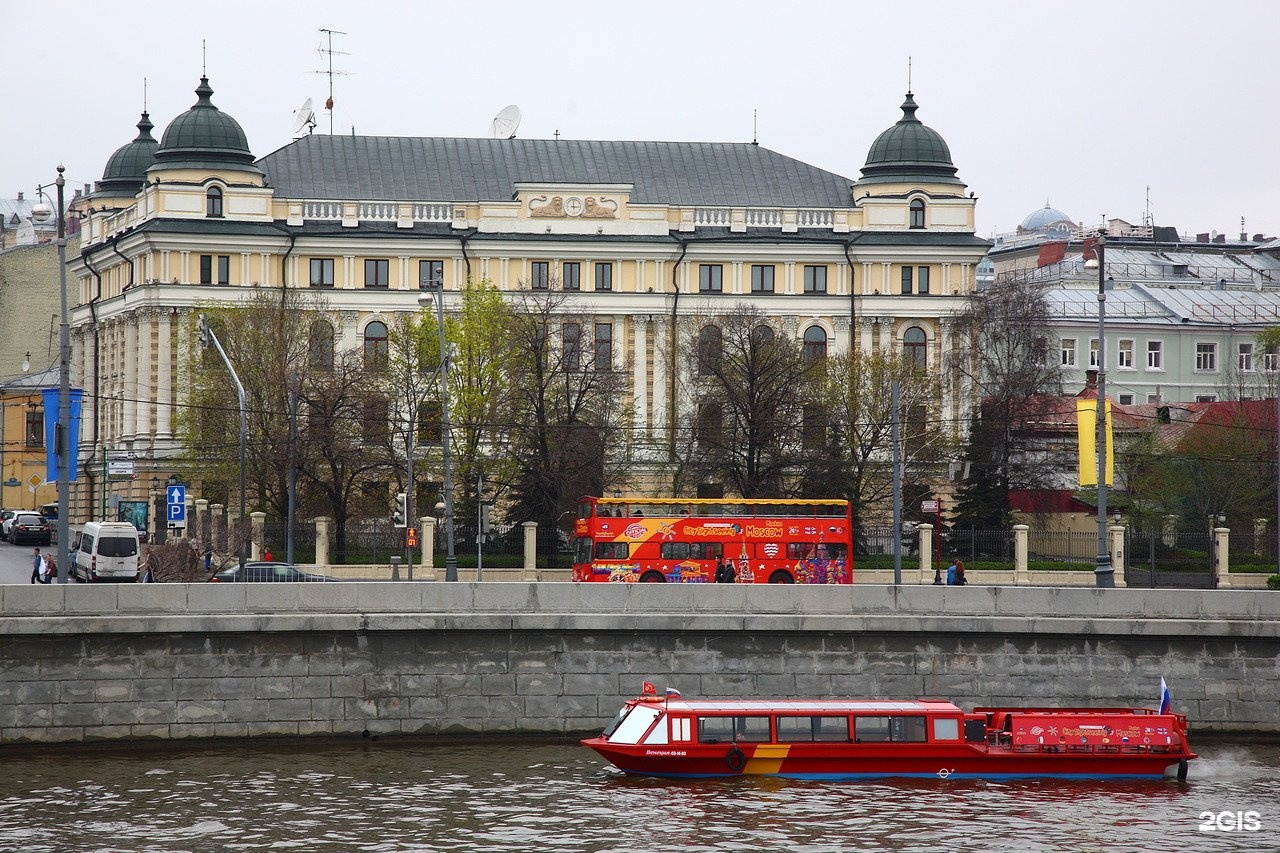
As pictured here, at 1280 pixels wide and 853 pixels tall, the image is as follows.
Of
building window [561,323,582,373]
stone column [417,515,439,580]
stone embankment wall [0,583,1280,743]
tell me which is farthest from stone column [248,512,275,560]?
stone embankment wall [0,583,1280,743]

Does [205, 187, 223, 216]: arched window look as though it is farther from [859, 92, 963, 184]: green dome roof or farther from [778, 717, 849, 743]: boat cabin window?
[778, 717, 849, 743]: boat cabin window

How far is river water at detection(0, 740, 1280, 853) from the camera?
2986cm

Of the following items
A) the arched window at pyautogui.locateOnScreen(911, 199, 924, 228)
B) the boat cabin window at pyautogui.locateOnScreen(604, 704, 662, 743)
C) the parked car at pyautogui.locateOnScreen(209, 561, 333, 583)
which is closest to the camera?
the boat cabin window at pyautogui.locateOnScreen(604, 704, 662, 743)

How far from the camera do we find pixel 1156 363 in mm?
106625

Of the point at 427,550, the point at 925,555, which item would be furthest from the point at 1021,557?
the point at 427,550

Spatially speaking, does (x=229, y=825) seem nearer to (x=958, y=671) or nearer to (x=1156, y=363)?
(x=958, y=671)

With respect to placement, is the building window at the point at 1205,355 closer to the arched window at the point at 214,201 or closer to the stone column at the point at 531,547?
the arched window at the point at 214,201

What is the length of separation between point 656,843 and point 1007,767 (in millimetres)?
8546

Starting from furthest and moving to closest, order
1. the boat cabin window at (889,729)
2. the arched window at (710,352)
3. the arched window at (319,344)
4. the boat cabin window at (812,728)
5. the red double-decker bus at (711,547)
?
1. the arched window at (319,344)
2. the arched window at (710,352)
3. the red double-decker bus at (711,547)
4. the boat cabin window at (889,729)
5. the boat cabin window at (812,728)

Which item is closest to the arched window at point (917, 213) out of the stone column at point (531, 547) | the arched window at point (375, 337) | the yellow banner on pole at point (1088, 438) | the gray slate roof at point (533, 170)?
the gray slate roof at point (533, 170)

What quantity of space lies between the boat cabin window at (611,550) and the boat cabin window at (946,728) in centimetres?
2261

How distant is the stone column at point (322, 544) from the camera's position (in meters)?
61.5

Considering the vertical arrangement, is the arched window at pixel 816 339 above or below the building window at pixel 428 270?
below

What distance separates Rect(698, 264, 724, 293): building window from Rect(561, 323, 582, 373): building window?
27.2ft
